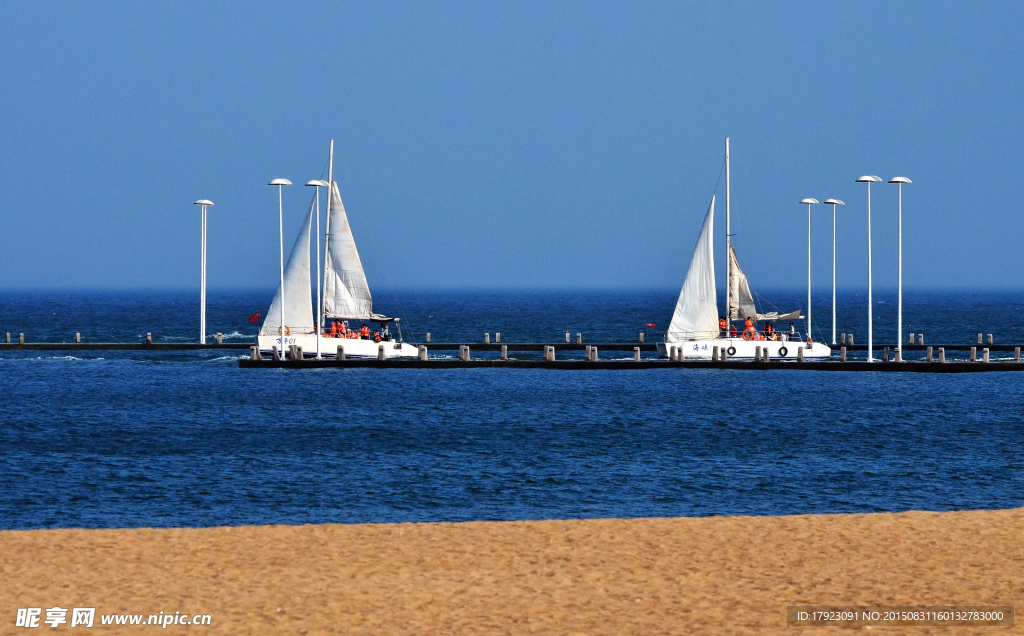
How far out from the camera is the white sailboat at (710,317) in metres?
58.0

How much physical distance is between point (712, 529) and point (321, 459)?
15.2 metres

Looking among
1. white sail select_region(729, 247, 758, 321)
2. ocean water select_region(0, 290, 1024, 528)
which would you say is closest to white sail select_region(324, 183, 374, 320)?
ocean water select_region(0, 290, 1024, 528)

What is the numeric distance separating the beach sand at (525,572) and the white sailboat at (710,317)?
4009 cm

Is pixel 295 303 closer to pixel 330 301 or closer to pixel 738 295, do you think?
pixel 330 301

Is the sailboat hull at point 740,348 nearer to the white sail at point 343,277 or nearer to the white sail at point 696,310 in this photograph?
the white sail at point 696,310

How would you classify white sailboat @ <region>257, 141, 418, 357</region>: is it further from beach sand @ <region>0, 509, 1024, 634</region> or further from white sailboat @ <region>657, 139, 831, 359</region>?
beach sand @ <region>0, 509, 1024, 634</region>

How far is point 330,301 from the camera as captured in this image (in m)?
60.0

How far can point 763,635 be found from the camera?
12102 millimetres

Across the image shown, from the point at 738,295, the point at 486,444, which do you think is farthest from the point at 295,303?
the point at 486,444

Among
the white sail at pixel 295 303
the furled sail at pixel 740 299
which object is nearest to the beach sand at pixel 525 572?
the white sail at pixel 295 303

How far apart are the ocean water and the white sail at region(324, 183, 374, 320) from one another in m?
3.86

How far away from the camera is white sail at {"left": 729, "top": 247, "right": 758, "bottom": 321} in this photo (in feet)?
197

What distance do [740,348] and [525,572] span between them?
4499 cm

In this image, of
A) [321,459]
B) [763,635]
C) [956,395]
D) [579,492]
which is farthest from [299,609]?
[956,395]
